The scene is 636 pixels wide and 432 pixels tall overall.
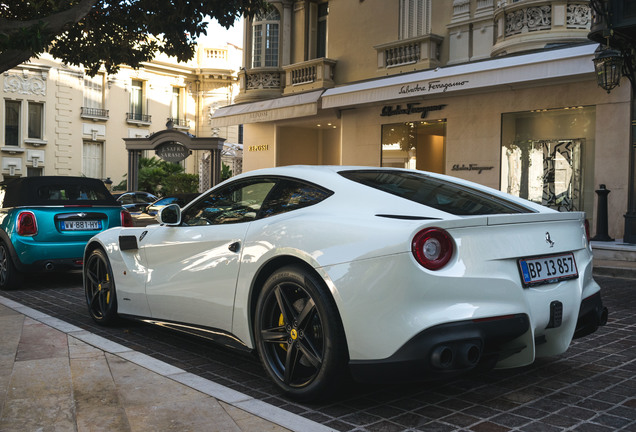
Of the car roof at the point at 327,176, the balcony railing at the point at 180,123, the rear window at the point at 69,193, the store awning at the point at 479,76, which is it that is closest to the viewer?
the car roof at the point at 327,176

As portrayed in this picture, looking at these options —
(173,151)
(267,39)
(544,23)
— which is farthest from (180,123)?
(544,23)

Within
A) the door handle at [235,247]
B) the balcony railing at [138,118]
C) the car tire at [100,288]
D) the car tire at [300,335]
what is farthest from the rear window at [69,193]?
the balcony railing at [138,118]

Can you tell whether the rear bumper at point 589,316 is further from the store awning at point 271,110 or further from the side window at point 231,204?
the store awning at point 271,110

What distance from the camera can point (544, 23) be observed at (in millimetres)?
13633

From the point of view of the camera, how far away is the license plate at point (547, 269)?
3.21 m

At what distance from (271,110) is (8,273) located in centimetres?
1271

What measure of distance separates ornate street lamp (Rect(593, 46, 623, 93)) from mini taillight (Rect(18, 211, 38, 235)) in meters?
9.96

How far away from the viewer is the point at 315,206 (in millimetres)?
3617

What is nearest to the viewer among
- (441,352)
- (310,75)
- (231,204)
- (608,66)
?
(441,352)

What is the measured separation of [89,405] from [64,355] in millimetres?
1142

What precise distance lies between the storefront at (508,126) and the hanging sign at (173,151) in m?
3.99

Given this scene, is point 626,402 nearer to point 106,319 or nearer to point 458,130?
point 106,319

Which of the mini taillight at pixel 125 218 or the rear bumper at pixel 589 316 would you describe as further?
the mini taillight at pixel 125 218

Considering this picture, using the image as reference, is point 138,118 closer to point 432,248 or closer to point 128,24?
point 128,24
